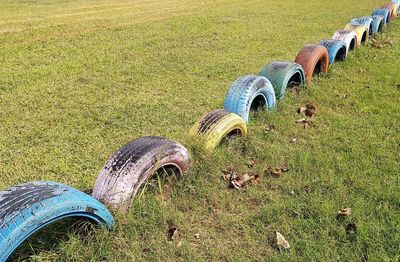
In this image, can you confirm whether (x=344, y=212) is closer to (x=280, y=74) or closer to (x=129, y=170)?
(x=129, y=170)

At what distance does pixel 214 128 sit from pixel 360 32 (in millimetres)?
5836

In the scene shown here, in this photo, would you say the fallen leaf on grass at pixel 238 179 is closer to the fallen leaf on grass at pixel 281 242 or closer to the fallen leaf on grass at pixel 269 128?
the fallen leaf on grass at pixel 281 242

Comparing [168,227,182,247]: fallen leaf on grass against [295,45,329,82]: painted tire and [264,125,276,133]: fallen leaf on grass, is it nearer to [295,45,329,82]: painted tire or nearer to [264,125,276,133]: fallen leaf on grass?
[264,125,276,133]: fallen leaf on grass

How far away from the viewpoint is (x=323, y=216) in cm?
329

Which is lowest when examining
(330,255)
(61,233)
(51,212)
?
(330,255)

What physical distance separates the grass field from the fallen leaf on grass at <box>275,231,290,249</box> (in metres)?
0.05

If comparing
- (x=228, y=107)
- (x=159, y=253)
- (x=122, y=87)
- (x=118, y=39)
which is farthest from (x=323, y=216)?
(x=118, y=39)

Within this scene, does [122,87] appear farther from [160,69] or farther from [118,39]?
[118,39]

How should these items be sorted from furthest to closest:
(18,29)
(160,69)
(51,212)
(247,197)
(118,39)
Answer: (18,29)
(118,39)
(160,69)
(247,197)
(51,212)

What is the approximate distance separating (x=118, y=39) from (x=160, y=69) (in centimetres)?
298

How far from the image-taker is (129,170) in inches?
126

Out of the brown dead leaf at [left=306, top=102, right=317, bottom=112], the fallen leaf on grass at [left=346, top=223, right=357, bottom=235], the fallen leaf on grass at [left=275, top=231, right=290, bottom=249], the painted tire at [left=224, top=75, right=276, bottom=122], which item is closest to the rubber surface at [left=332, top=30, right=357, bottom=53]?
the brown dead leaf at [left=306, top=102, right=317, bottom=112]

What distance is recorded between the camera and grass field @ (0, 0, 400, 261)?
3031 millimetres

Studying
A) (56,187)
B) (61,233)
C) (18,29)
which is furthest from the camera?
(18,29)
